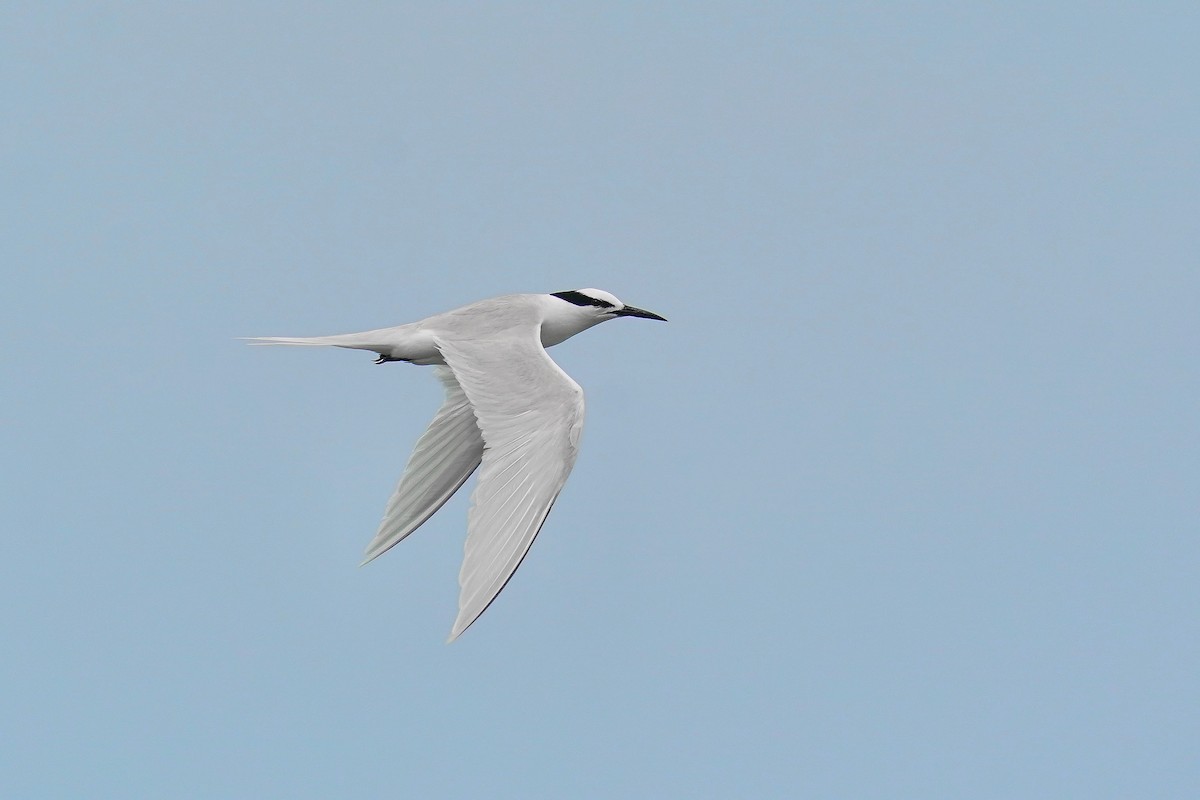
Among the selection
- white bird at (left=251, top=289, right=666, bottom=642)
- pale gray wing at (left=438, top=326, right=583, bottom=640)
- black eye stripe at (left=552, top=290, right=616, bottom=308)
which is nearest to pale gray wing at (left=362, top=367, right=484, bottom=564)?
white bird at (left=251, top=289, right=666, bottom=642)

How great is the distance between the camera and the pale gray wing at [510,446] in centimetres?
746

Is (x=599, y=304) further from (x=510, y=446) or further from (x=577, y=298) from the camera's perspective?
(x=510, y=446)

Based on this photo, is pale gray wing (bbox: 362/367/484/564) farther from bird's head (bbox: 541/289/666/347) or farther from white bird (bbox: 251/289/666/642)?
bird's head (bbox: 541/289/666/347)

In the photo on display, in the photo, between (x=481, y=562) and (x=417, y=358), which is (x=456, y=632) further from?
(x=417, y=358)

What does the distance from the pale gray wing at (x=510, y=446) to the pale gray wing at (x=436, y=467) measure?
0.77 m

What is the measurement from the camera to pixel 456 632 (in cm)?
716

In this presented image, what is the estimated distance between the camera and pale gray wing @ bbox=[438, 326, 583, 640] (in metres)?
7.46

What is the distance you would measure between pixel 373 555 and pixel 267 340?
1.83m

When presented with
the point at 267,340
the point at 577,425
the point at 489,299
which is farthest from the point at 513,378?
the point at 267,340

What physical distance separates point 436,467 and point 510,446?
1830 mm

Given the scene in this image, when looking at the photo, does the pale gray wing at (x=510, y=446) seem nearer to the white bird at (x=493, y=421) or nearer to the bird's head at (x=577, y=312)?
the white bird at (x=493, y=421)

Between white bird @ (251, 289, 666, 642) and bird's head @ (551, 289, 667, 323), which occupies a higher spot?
bird's head @ (551, 289, 667, 323)

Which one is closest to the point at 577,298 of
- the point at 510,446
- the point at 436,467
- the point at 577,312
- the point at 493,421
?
the point at 577,312

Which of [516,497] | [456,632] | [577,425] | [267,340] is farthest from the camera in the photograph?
[267,340]
